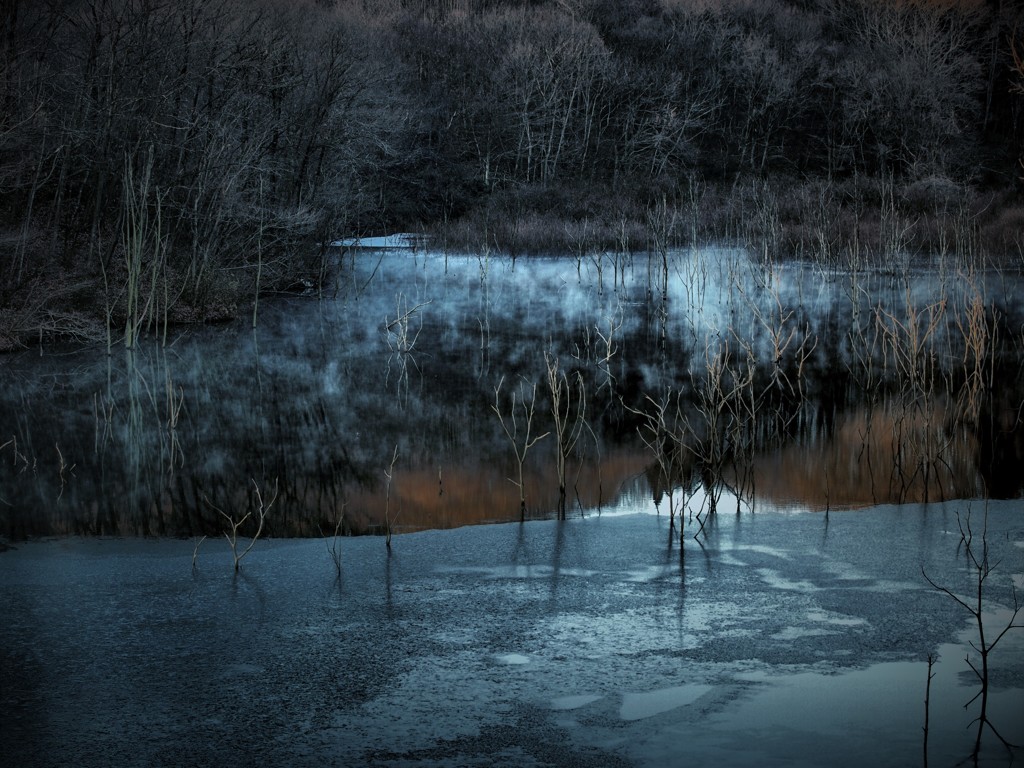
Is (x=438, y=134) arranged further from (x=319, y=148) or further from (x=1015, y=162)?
(x=1015, y=162)

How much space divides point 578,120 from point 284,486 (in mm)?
42752

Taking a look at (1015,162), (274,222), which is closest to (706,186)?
(1015,162)

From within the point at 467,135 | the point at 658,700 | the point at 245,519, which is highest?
the point at 467,135

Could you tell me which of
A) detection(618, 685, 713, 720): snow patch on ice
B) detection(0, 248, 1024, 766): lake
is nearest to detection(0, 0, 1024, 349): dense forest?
detection(0, 248, 1024, 766): lake

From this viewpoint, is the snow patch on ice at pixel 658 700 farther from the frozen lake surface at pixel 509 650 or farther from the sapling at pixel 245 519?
the sapling at pixel 245 519

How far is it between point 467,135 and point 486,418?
122 ft

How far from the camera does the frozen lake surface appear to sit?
407 centimetres

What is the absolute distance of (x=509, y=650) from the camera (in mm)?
5066

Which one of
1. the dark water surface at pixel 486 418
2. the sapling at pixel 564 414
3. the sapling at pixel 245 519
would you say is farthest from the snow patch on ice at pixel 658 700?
the sapling at pixel 564 414

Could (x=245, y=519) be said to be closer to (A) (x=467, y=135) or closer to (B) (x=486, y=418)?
(B) (x=486, y=418)

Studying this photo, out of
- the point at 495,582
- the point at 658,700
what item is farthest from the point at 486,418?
the point at 658,700

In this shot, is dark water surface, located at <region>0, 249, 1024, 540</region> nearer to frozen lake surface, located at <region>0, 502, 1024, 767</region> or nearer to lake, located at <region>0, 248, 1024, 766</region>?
lake, located at <region>0, 248, 1024, 766</region>

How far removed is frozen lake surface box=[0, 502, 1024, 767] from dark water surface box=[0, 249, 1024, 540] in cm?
93

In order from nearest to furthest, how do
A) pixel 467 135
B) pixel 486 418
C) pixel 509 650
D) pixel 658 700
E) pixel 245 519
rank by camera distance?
pixel 658 700 < pixel 509 650 < pixel 245 519 < pixel 486 418 < pixel 467 135
